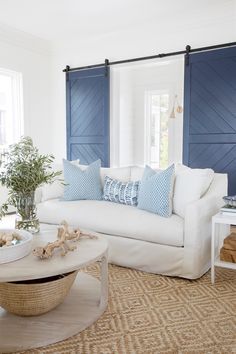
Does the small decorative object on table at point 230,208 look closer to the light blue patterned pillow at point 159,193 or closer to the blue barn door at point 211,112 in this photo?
the light blue patterned pillow at point 159,193

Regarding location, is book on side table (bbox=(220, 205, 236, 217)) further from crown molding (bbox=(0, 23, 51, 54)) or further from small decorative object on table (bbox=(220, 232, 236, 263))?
crown molding (bbox=(0, 23, 51, 54))

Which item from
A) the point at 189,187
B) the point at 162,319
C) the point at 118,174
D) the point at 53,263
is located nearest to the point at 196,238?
the point at 189,187

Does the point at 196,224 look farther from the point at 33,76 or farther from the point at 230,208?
the point at 33,76

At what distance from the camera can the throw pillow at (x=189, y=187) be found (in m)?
2.67

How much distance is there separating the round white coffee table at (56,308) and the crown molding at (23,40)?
379 cm

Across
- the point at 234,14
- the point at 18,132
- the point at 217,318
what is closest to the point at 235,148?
the point at 234,14

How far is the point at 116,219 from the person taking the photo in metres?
2.78

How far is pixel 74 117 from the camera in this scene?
5.54 m

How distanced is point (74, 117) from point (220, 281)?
391 cm

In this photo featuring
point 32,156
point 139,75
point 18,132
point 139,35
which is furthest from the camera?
point 139,75

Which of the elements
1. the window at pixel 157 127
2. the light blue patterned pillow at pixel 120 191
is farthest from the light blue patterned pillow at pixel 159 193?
the window at pixel 157 127

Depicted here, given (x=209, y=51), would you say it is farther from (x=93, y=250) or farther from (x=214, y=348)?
(x=214, y=348)

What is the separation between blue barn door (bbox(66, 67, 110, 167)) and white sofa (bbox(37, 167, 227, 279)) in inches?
91.0

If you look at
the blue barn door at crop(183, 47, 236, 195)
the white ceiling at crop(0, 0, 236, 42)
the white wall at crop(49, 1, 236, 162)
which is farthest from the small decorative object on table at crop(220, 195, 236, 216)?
the white ceiling at crop(0, 0, 236, 42)
